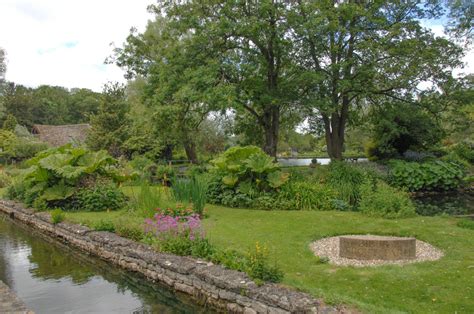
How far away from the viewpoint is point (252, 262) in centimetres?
557

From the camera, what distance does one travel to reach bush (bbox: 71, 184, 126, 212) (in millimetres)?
12023

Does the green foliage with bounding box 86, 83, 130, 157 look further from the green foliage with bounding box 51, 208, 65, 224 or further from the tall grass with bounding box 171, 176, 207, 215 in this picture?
the tall grass with bounding box 171, 176, 207, 215

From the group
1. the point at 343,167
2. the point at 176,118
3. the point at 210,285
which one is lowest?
the point at 210,285

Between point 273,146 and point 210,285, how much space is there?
1059cm

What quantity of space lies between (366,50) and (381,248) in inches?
406

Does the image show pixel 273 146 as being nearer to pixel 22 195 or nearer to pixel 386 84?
pixel 386 84

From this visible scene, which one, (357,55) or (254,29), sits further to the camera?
(357,55)

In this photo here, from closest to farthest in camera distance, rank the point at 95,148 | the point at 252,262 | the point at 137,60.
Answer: the point at 252,262
the point at 137,60
the point at 95,148

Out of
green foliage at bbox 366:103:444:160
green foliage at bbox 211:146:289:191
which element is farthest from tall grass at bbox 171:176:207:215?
green foliage at bbox 366:103:444:160

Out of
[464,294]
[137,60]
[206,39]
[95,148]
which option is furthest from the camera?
[95,148]

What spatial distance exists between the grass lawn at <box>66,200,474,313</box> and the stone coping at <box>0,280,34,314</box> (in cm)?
328

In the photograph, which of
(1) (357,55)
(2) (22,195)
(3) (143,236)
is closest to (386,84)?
(1) (357,55)

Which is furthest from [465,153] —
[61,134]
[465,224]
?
[61,134]

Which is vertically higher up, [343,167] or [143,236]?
[343,167]
